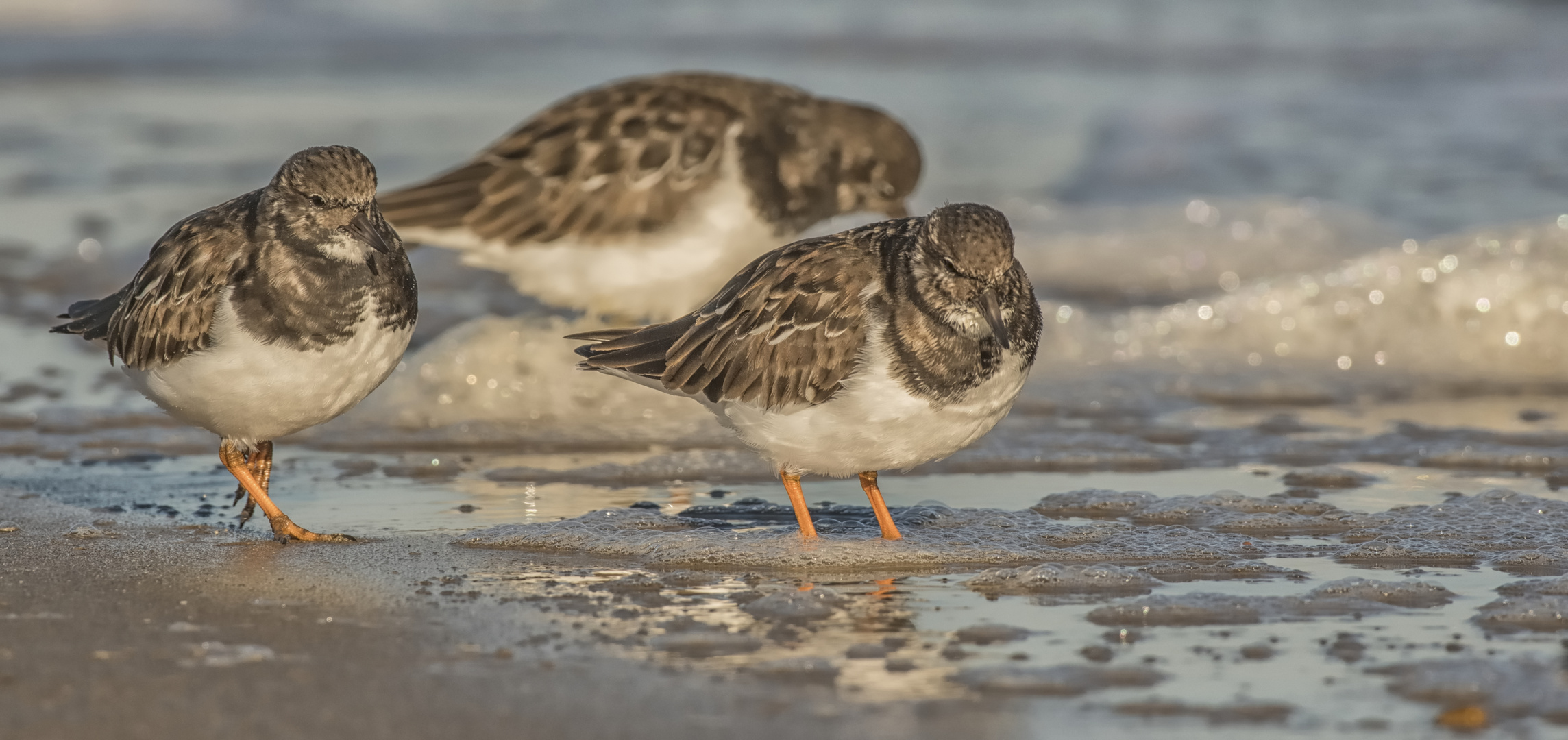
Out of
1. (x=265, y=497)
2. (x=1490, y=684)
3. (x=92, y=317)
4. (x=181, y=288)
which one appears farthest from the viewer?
(x=92, y=317)

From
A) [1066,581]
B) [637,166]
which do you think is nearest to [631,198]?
[637,166]

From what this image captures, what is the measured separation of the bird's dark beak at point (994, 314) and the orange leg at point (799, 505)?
90cm

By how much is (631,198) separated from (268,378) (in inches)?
106

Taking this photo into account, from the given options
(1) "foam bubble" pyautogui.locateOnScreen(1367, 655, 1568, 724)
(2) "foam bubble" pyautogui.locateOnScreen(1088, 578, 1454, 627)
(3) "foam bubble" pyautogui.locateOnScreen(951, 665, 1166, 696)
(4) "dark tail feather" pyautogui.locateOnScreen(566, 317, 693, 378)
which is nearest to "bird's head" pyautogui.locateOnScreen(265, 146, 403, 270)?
(4) "dark tail feather" pyautogui.locateOnScreen(566, 317, 693, 378)

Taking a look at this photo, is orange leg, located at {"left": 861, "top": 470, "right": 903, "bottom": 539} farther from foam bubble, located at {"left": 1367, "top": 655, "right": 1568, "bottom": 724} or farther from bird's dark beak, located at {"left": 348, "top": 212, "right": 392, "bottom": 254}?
foam bubble, located at {"left": 1367, "top": 655, "right": 1568, "bottom": 724}

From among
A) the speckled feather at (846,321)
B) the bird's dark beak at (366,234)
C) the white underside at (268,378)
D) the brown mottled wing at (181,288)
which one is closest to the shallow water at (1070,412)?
the white underside at (268,378)

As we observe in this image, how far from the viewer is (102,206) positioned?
11.1 m

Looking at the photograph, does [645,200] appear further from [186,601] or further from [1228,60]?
[1228,60]

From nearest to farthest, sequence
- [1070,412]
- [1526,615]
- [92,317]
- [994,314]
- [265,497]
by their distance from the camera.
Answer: [1526,615], [994,314], [265,497], [92,317], [1070,412]

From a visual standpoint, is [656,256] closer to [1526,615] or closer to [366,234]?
[366,234]

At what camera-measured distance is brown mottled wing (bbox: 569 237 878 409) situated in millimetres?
5137

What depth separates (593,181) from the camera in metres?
7.76

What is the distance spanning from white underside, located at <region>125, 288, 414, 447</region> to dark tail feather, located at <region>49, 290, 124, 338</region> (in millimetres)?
428

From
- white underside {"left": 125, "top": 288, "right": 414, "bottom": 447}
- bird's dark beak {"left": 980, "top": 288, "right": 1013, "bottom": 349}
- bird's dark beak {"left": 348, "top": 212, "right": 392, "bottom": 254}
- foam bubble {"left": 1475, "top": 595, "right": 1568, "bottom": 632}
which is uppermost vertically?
bird's dark beak {"left": 348, "top": 212, "right": 392, "bottom": 254}
